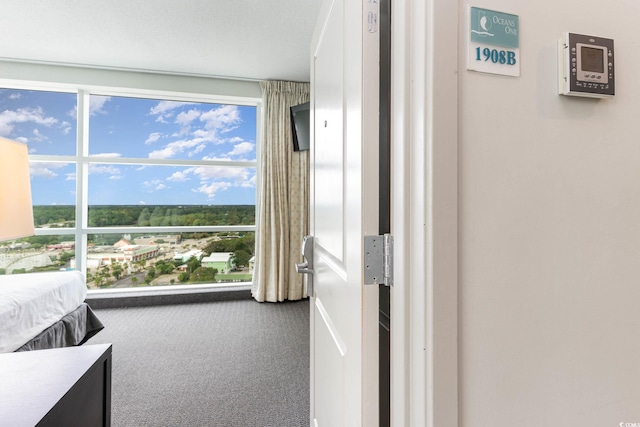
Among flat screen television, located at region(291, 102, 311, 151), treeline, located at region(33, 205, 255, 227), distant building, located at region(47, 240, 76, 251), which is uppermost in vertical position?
flat screen television, located at region(291, 102, 311, 151)

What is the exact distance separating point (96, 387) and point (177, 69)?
11.3 ft

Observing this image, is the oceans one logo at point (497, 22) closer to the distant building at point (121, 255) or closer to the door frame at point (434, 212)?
the door frame at point (434, 212)

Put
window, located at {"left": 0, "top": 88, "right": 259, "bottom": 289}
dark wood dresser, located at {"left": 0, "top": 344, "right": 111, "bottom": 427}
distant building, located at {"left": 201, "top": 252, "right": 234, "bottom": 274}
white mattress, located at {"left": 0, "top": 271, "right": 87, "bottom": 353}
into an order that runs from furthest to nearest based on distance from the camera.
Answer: distant building, located at {"left": 201, "top": 252, "right": 234, "bottom": 274} < window, located at {"left": 0, "top": 88, "right": 259, "bottom": 289} < white mattress, located at {"left": 0, "top": 271, "right": 87, "bottom": 353} < dark wood dresser, located at {"left": 0, "top": 344, "right": 111, "bottom": 427}

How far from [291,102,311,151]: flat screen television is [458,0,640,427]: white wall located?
3229mm

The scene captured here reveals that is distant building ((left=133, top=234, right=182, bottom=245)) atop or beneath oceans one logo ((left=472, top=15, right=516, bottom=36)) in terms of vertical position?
beneath

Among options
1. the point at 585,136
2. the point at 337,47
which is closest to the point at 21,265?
the point at 337,47

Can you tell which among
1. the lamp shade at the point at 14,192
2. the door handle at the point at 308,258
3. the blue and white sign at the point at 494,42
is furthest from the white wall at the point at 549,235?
the lamp shade at the point at 14,192

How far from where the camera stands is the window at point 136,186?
3480 mm

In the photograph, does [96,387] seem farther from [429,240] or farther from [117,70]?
[117,70]

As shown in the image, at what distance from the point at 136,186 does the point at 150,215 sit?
382 mm

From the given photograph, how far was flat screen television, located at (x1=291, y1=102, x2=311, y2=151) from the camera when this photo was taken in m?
3.72

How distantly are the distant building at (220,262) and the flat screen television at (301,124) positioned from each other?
1700mm

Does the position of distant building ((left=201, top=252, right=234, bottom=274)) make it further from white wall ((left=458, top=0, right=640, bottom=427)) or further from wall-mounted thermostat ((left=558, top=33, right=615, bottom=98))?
wall-mounted thermostat ((left=558, top=33, right=615, bottom=98))

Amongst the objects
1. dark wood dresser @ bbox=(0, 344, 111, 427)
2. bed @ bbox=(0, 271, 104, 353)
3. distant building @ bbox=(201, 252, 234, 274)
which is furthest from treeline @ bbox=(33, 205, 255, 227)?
dark wood dresser @ bbox=(0, 344, 111, 427)
